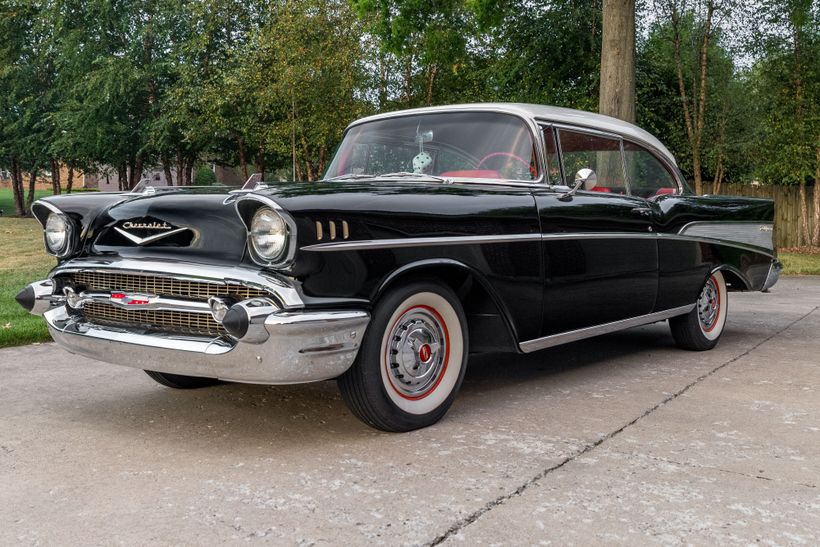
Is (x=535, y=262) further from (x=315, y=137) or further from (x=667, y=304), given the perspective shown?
(x=315, y=137)

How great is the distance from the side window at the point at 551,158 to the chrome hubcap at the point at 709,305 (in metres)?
1.95

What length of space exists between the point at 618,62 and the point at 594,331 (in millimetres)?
7315

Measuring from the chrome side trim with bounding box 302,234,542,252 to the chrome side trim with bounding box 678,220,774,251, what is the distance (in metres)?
1.93

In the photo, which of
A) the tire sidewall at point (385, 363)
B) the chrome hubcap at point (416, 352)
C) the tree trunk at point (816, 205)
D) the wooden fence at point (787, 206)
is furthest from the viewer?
the wooden fence at point (787, 206)

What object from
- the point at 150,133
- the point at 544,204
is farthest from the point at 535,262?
the point at 150,133

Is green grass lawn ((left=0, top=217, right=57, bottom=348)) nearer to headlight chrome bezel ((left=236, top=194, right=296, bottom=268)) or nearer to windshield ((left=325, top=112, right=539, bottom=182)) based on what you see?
windshield ((left=325, top=112, right=539, bottom=182))

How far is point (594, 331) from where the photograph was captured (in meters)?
4.98

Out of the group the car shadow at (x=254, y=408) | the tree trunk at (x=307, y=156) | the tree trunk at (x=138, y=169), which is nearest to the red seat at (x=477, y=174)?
the car shadow at (x=254, y=408)

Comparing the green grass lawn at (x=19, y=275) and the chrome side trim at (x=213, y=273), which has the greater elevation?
the chrome side trim at (x=213, y=273)

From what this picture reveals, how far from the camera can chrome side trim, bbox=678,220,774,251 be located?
5.93m

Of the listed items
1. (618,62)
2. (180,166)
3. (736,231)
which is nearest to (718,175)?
(618,62)

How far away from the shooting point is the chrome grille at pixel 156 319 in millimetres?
3570

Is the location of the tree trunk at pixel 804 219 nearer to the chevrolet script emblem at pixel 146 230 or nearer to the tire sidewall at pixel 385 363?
the tire sidewall at pixel 385 363

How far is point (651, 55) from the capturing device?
852 inches
